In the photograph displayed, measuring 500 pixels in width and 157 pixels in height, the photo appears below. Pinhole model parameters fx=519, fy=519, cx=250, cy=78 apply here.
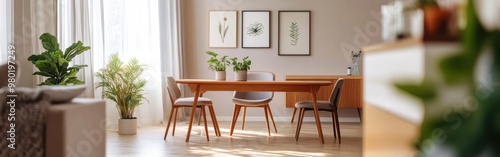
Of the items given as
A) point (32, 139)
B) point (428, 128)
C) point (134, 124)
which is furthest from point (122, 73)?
→ point (428, 128)

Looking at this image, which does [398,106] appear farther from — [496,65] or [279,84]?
[279,84]

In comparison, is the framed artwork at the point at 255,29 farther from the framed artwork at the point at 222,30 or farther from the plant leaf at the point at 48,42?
the plant leaf at the point at 48,42

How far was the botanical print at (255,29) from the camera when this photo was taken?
752cm

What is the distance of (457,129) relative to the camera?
692 millimetres

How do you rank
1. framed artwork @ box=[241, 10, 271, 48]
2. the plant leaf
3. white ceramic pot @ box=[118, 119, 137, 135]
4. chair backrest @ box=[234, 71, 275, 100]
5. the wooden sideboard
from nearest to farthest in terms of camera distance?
the plant leaf, white ceramic pot @ box=[118, 119, 137, 135], chair backrest @ box=[234, 71, 275, 100], the wooden sideboard, framed artwork @ box=[241, 10, 271, 48]

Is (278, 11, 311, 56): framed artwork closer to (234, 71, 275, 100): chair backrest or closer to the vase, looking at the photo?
the vase

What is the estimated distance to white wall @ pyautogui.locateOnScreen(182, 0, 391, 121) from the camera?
7508 millimetres

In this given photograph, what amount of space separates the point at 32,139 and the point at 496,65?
7.67ft

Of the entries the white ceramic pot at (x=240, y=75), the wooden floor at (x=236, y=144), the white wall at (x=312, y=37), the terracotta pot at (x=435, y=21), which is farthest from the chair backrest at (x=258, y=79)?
the terracotta pot at (x=435, y=21)

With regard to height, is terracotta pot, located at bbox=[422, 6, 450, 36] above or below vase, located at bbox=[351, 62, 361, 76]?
above

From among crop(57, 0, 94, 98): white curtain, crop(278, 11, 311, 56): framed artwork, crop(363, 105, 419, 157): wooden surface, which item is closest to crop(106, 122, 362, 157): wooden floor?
crop(57, 0, 94, 98): white curtain

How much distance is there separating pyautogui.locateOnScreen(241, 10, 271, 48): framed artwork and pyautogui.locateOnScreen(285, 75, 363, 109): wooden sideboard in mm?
728

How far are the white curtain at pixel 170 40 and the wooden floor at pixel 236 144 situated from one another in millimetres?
999

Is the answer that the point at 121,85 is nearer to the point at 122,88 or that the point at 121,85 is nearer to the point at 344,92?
the point at 122,88
